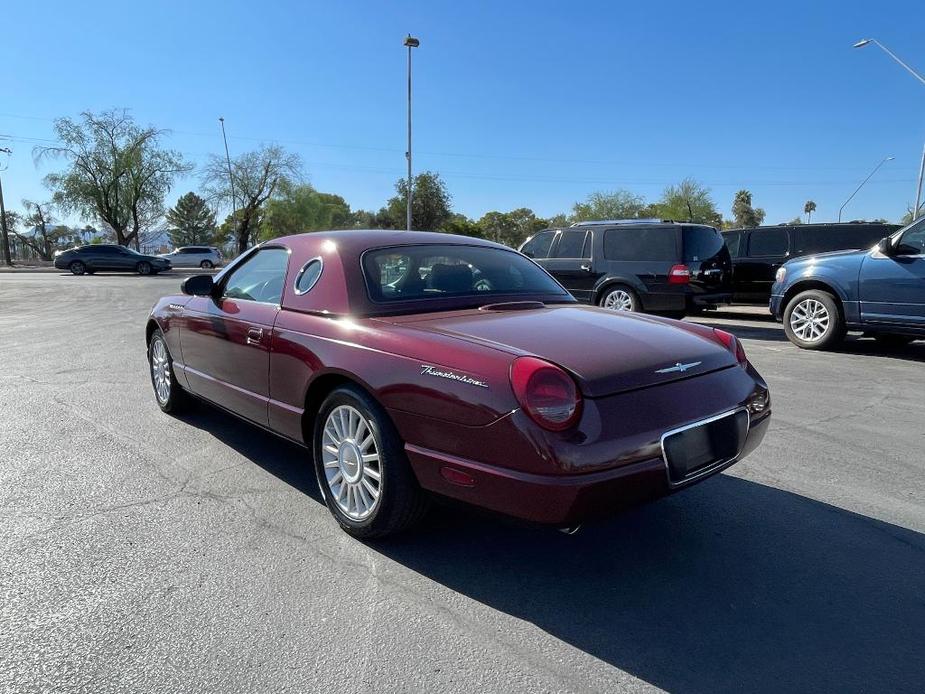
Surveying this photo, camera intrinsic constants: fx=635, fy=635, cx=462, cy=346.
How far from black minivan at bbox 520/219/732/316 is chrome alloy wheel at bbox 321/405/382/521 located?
24.4ft

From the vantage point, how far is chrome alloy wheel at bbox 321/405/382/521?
3.05m

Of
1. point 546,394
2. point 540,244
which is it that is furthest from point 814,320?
point 546,394

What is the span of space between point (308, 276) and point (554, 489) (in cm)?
201

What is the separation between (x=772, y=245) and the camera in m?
12.4

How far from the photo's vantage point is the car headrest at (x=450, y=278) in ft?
12.0

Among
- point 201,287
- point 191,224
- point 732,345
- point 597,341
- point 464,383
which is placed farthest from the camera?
point 191,224

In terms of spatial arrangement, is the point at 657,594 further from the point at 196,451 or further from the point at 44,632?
the point at 196,451

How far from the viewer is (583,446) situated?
94.8 inches

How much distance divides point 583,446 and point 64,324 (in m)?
11.9

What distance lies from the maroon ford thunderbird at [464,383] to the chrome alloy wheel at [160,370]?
48.8 inches

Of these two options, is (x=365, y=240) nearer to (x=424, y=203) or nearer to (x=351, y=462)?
(x=351, y=462)

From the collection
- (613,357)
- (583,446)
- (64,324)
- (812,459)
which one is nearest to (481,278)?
(613,357)

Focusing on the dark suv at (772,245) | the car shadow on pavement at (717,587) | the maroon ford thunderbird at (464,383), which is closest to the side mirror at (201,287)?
the maroon ford thunderbird at (464,383)

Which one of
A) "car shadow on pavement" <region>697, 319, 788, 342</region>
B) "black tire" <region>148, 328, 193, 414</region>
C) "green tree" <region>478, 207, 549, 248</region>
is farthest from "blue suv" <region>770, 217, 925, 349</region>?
"green tree" <region>478, 207, 549, 248</region>
